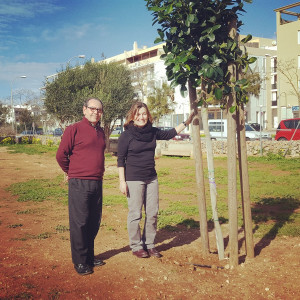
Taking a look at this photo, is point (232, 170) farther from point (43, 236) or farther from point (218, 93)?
point (43, 236)

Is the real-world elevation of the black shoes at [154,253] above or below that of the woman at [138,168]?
below

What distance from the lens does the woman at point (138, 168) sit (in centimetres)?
438

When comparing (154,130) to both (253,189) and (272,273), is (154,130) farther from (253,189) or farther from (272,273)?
(253,189)

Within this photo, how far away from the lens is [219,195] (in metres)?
8.73

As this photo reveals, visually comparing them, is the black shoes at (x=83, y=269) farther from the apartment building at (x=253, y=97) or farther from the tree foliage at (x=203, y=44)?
the apartment building at (x=253, y=97)

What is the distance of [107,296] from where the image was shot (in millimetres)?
3398

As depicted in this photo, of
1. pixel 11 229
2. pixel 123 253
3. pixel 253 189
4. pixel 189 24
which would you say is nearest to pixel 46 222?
pixel 11 229

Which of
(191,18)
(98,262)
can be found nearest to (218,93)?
(191,18)

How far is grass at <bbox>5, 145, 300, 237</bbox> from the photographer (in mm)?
6282

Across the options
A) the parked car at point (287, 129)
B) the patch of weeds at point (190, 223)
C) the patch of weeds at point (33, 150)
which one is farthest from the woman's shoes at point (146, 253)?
the patch of weeds at point (33, 150)

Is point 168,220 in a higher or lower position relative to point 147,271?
lower

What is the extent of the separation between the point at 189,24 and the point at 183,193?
19.7 ft

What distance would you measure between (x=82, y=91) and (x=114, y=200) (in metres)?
16.8

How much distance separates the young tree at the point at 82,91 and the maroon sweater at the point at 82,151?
1951cm
